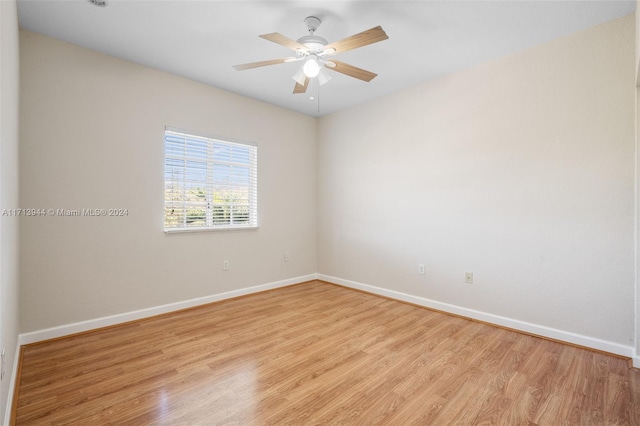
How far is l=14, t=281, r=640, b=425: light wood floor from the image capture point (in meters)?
1.71

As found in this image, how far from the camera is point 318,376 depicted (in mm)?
2082

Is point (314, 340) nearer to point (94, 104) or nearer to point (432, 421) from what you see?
point (432, 421)

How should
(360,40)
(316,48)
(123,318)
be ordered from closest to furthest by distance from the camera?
1. (360,40)
2. (316,48)
3. (123,318)

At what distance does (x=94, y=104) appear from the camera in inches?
113

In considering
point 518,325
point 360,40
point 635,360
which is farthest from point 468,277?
point 360,40

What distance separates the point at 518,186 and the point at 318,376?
8.23 ft

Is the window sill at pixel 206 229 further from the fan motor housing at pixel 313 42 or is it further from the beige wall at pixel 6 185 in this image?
the fan motor housing at pixel 313 42

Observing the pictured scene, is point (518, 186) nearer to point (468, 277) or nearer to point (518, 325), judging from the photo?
point (468, 277)

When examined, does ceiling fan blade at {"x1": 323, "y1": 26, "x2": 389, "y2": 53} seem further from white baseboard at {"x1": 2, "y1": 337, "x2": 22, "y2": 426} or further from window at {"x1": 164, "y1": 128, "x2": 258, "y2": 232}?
white baseboard at {"x1": 2, "y1": 337, "x2": 22, "y2": 426}

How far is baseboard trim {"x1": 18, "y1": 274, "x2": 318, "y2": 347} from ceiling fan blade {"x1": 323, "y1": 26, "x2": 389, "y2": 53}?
120 inches

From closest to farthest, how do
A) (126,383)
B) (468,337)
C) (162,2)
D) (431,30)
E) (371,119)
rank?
(126,383) → (162,2) → (431,30) → (468,337) → (371,119)

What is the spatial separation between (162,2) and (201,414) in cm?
281

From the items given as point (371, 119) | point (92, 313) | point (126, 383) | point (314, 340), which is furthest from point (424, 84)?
point (92, 313)

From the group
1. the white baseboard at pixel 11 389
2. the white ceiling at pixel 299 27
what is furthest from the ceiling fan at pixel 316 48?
the white baseboard at pixel 11 389
